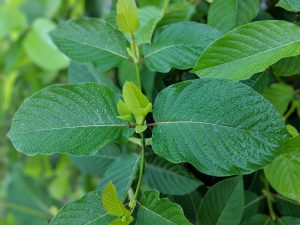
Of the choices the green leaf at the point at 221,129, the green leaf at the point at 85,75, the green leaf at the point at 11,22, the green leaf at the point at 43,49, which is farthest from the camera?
the green leaf at the point at 11,22

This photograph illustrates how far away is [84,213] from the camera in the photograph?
0.53 meters

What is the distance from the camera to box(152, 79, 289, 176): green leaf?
0.45 m

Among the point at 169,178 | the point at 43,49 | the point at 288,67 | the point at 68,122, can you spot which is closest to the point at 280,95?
the point at 288,67

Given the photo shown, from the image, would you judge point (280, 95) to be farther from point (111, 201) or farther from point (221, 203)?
point (111, 201)

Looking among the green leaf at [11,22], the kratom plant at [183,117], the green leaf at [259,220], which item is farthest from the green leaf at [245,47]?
the green leaf at [11,22]

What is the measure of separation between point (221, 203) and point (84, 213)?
0.19m

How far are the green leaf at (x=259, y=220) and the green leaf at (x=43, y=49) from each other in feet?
2.37

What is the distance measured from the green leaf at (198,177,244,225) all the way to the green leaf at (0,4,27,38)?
0.92m

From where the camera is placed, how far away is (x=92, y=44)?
2.10 feet

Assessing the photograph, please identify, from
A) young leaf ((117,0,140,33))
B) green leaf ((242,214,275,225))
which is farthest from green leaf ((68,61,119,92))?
green leaf ((242,214,275,225))

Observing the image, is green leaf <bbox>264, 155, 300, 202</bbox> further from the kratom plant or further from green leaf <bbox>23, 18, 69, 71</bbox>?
green leaf <bbox>23, 18, 69, 71</bbox>

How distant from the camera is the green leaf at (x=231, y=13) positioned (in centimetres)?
59

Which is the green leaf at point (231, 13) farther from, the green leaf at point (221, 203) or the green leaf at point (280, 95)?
the green leaf at point (221, 203)

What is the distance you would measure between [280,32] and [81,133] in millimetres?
263
